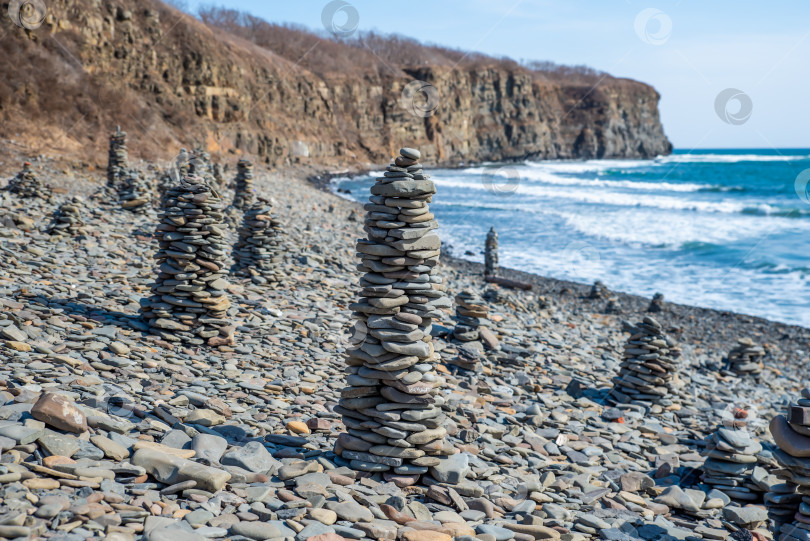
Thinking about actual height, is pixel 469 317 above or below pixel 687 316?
above

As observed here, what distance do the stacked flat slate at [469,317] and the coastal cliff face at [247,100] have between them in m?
26.4

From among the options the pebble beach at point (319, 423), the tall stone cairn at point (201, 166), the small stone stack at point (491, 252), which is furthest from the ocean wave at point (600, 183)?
the pebble beach at point (319, 423)

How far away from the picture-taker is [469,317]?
12.0 meters

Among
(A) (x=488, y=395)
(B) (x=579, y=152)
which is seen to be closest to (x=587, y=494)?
(A) (x=488, y=395)

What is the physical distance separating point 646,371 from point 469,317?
11.7 ft

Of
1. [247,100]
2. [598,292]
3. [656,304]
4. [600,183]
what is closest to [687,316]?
[656,304]

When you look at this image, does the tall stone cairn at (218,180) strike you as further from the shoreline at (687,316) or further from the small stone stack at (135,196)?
the shoreline at (687,316)

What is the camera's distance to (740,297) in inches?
940

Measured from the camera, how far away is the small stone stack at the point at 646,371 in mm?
10109

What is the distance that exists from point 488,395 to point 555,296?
12051mm

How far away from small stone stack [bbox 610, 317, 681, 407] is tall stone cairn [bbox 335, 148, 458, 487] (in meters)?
5.40

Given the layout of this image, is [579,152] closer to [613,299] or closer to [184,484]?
[613,299]

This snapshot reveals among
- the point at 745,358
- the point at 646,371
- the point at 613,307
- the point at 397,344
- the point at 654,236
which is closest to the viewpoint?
the point at 397,344

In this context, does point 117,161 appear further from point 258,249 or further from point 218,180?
point 258,249
